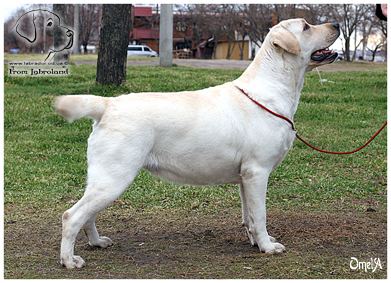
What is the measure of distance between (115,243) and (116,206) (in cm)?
126

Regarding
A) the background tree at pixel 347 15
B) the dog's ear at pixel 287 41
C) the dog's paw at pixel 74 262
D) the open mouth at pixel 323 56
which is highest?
the background tree at pixel 347 15

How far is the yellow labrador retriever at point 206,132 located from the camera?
3602 mm

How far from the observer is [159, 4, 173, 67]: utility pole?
57.8 feet

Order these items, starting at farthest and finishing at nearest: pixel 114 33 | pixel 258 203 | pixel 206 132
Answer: pixel 114 33
pixel 258 203
pixel 206 132

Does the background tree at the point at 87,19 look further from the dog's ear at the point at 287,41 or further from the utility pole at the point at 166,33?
the dog's ear at the point at 287,41

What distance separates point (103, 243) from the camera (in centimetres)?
423

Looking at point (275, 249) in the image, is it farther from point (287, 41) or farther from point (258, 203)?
point (287, 41)

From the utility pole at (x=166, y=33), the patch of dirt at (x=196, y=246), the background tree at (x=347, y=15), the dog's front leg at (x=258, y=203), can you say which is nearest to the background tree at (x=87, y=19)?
the background tree at (x=347, y=15)

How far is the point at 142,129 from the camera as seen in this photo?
11.9ft

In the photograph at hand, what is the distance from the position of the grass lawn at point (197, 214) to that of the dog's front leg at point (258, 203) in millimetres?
134

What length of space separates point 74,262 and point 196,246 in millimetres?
1194

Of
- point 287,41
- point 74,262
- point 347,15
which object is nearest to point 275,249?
point 74,262

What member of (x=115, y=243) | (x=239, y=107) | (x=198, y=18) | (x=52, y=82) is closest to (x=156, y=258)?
(x=115, y=243)

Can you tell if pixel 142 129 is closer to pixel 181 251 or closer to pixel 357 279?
pixel 181 251
